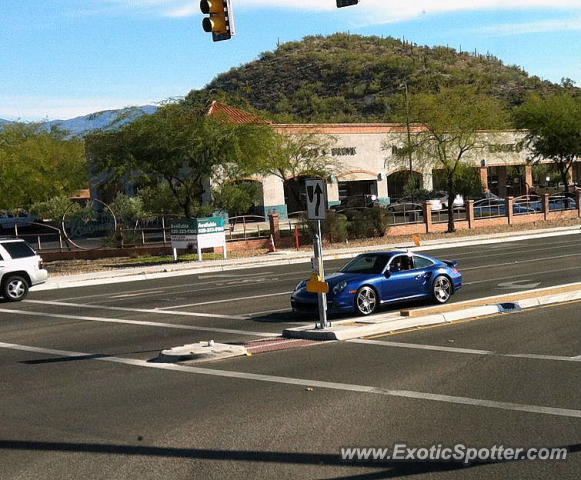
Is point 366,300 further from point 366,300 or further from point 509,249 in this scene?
point 509,249

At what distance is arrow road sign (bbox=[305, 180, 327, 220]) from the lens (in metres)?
15.7

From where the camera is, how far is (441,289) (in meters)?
20.0

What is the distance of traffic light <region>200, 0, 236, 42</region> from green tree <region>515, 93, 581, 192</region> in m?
44.9

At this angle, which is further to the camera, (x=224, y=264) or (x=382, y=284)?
(x=224, y=264)

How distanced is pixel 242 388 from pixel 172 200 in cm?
3349

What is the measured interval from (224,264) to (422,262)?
16.2 m

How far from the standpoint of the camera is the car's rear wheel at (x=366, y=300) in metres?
18.4

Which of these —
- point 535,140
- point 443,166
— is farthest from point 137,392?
point 535,140

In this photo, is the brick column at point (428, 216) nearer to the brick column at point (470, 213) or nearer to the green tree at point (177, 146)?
the brick column at point (470, 213)

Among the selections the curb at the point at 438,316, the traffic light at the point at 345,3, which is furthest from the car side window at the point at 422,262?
the traffic light at the point at 345,3

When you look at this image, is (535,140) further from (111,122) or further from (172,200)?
(111,122)

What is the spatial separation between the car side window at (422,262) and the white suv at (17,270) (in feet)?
39.5

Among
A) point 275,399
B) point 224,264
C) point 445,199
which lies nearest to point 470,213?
point 445,199

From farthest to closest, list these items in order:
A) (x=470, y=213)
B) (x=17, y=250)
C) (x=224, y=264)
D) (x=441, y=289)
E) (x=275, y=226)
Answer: (x=470, y=213), (x=275, y=226), (x=224, y=264), (x=17, y=250), (x=441, y=289)
